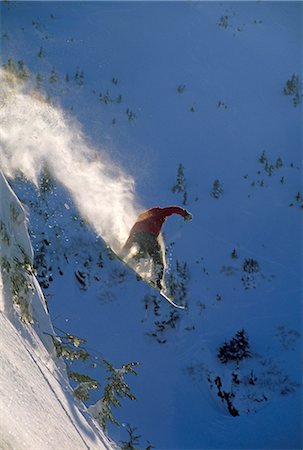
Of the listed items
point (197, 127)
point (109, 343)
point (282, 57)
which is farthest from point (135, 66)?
point (109, 343)

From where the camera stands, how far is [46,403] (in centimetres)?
210

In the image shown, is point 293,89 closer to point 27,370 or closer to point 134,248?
point 134,248

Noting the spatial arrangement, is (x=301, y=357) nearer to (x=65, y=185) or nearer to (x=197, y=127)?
(x=65, y=185)

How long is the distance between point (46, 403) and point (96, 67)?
9.65 meters

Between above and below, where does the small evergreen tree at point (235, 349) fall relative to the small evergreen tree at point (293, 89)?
below

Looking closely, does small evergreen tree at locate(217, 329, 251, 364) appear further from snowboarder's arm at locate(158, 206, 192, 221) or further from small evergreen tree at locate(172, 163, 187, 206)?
small evergreen tree at locate(172, 163, 187, 206)

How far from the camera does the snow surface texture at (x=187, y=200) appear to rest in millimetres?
6816

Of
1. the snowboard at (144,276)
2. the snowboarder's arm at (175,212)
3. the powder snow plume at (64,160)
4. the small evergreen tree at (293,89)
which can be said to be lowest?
the snowboard at (144,276)

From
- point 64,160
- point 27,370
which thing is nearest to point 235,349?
point 64,160

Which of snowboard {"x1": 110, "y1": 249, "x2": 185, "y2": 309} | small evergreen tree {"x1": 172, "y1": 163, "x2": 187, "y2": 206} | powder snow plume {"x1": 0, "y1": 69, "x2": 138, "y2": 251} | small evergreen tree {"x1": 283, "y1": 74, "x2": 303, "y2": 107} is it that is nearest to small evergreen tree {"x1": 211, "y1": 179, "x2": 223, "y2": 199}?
small evergreen tree {"x1": 172, "y1": 163, "x2": 187, "y2": 206}

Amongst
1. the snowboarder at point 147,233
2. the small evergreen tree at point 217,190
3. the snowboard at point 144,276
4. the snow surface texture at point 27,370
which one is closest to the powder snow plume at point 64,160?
the snowboard at point 144,276

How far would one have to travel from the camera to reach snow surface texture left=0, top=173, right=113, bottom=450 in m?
1.76

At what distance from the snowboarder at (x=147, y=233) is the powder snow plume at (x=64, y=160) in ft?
1.46

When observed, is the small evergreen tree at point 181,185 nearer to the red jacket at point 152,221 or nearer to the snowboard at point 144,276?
the snowboard at point 144,276
